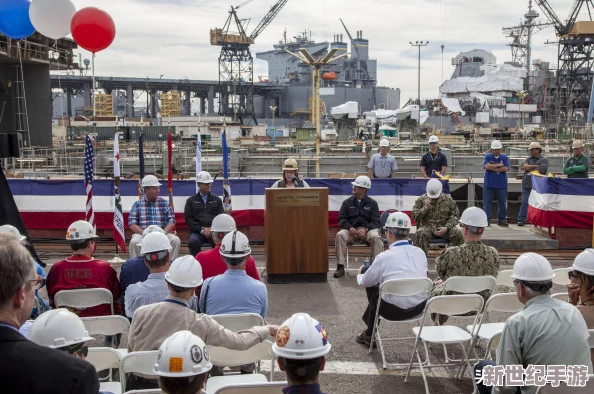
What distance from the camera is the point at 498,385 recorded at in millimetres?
3777

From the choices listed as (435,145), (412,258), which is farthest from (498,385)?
(435,145)

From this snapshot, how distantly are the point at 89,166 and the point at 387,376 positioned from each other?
246 inches

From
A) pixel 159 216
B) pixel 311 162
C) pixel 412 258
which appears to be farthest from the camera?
pixel 311 162

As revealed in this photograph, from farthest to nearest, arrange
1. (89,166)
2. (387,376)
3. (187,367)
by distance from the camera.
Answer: (89,166) < (387,376) < (187,367)

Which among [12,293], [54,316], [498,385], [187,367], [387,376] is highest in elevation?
[12,293]

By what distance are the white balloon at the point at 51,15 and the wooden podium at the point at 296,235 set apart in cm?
441

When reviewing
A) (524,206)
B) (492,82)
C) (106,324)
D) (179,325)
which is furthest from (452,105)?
(179,325)

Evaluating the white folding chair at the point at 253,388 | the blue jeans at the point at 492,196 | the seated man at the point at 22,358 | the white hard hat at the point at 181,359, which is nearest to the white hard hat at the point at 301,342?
the white hard hat at the point at 181,359

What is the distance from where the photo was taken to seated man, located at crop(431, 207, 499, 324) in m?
6.20

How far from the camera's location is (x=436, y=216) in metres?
9.31

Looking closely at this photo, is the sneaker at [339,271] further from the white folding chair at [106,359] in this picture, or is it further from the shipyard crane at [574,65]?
the shipyard crane at [574,65]

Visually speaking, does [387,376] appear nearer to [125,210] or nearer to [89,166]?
[89,166]

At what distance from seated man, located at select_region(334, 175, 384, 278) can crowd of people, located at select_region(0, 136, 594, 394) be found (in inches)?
99.6

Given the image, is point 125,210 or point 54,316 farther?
point 125,210
